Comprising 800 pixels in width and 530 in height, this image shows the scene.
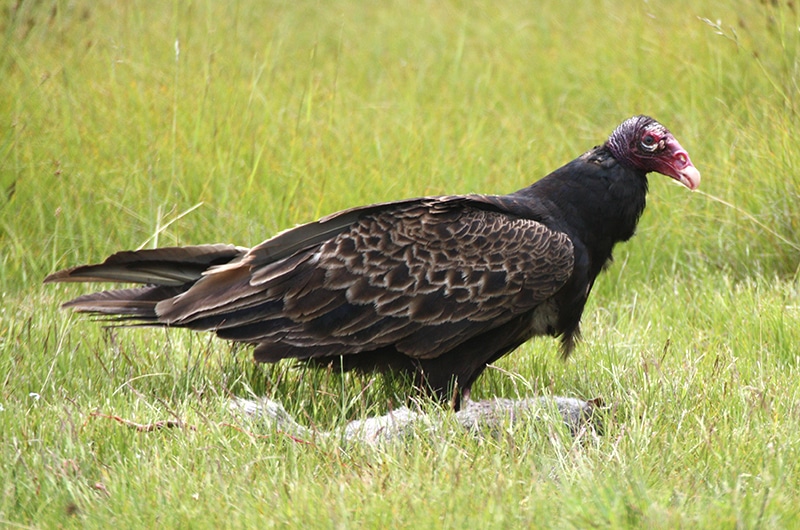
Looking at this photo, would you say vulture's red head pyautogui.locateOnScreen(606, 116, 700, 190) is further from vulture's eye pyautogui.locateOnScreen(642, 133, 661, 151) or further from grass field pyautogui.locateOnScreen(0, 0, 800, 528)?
grass field pyautogui.locateOnScreen(0, 0, 800, 528)

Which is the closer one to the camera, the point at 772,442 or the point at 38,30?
the point at 772,442

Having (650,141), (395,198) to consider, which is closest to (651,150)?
(650,141)

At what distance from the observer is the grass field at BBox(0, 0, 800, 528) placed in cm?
286

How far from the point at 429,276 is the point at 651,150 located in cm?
101

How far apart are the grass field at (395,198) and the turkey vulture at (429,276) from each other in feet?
0.72

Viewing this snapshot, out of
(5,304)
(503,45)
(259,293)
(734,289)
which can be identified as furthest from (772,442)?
(503,45)

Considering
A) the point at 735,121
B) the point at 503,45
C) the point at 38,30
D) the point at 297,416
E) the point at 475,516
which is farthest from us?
the point at 503,45

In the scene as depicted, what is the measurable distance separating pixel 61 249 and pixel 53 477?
271 centimetres

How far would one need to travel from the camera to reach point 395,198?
571 centimetres

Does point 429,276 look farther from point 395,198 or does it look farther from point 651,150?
point 395,198

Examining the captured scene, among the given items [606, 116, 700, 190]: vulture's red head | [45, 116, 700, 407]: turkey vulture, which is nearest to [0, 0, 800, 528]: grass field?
[45, 116, 700, 407]: turkey vulture

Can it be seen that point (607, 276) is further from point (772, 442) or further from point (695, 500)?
point (695, 500)

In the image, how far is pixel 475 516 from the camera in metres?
2.64

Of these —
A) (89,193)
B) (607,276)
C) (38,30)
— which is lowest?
(607,276)
